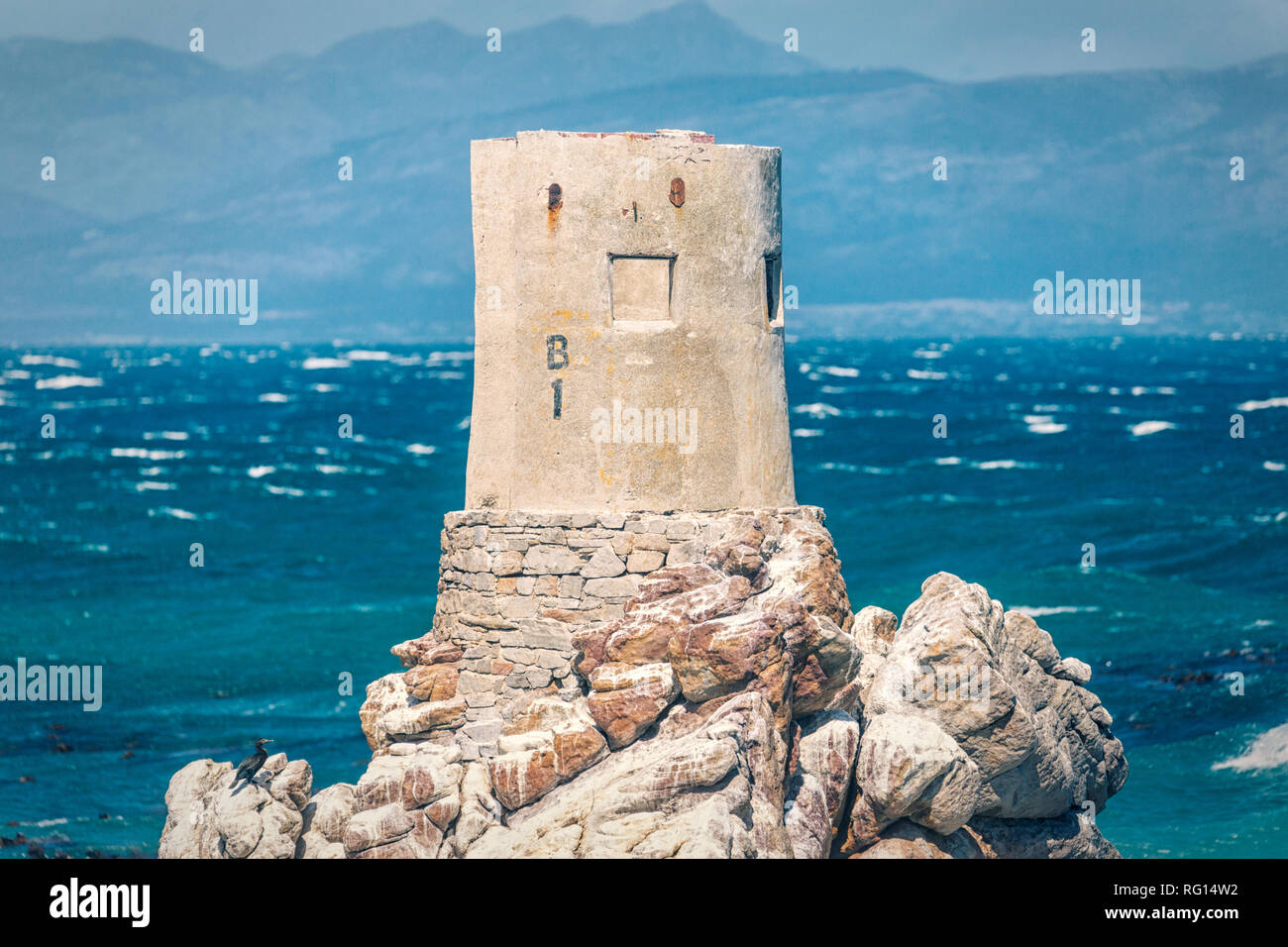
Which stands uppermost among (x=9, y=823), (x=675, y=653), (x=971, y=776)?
(x=675, y=653)

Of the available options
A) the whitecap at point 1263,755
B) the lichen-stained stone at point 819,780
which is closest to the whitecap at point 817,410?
the whitecap at point 1263,755

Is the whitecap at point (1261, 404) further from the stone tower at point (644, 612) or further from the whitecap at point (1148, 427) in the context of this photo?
the stone tower at point (644, 612)

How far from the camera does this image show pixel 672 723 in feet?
46.1

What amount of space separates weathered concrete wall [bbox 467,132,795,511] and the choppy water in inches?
513

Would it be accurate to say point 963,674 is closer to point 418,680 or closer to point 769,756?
point 769,756

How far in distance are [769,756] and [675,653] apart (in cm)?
117

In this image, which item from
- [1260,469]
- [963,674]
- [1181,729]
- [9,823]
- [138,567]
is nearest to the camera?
[963,674]

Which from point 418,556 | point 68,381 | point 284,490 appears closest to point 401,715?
point 418,556

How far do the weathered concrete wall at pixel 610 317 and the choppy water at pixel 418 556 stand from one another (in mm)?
13036

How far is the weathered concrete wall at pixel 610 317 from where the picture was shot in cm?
1541

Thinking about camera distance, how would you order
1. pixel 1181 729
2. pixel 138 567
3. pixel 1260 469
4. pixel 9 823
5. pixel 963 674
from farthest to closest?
pixel 1260 469 < pixel 138 567 < pixel 1181 729 < pixel 9 823 < pixel 963 674

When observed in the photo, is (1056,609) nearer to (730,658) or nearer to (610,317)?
(610,317)

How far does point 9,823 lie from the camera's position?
2692 centimetres

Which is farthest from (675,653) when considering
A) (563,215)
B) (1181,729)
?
(1181,729)
